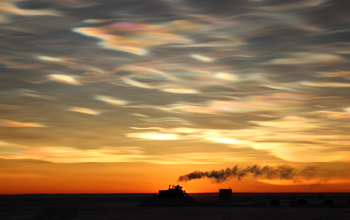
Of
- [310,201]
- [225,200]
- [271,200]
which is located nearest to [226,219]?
[271,200]

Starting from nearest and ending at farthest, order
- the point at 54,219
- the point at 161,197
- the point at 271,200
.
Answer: the point at 54,219
the point at 271,200
the point at 161,197

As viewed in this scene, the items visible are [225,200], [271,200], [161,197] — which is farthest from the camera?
[225,200]

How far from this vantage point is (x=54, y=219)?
294 feet

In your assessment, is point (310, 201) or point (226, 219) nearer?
point (226, 219)

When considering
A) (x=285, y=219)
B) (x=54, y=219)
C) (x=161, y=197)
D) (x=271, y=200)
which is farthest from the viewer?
(x=161, y=197)

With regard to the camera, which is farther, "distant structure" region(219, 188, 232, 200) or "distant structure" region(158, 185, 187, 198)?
"distant structure" region(219, 188, 232, 200)

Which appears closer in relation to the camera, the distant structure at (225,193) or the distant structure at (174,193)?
the distant structure at (174,193)

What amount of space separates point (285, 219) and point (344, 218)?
42.5 ft

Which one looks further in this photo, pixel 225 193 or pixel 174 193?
pixel 225 193

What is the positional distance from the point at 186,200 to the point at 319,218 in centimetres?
6964

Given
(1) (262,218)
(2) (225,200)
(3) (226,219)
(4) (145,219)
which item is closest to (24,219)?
(4) (145,219)

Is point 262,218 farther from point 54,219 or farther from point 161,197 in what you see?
point 161,197

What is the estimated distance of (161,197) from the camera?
146 metres

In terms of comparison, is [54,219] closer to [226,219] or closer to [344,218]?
[226,219]
